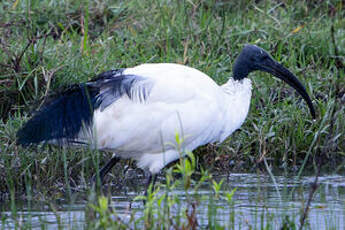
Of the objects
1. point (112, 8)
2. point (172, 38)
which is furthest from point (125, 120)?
point (112, 8)

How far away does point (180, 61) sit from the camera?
20.8ft

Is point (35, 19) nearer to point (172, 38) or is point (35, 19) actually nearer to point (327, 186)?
point (172, 38)

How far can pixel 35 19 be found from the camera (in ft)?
23.1

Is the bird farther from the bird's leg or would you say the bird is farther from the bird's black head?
the bird's black head

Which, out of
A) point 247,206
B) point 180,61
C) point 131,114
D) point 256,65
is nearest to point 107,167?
point 131,114

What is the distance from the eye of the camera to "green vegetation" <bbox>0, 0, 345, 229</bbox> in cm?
521

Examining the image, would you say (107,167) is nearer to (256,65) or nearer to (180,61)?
(256,65)

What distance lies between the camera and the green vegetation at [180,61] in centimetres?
521

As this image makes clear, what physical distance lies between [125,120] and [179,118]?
0.46m

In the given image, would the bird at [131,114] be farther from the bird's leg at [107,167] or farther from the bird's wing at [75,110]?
the bird's leg at [107,167]

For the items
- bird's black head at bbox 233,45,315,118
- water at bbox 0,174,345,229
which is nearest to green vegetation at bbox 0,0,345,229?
water at bbox 0,174,345,229

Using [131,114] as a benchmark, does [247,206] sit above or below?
below

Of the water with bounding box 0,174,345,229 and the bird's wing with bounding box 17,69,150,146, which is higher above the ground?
the bird's wing with bounding box 17,69,150,146

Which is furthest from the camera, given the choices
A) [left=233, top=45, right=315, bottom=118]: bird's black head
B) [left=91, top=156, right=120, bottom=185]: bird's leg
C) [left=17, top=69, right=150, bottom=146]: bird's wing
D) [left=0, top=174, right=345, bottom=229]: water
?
[left=233, top=45, right=315, bottom=118]: bird's black head
